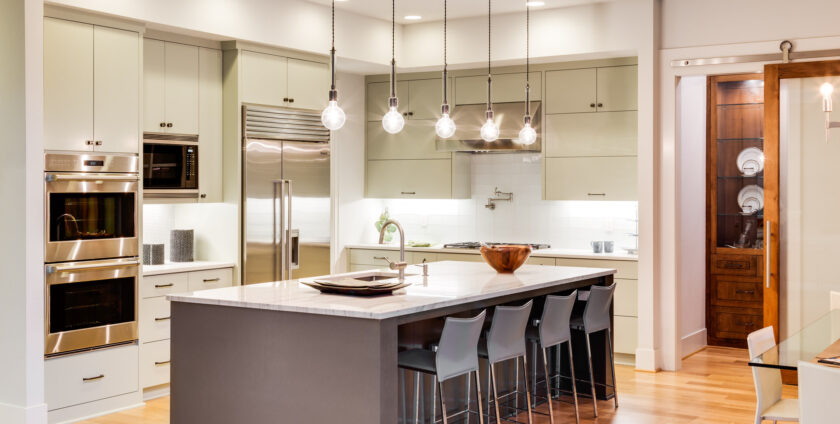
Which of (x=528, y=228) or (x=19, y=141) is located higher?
(x=19, y=141)

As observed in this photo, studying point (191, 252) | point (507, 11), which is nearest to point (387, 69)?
point (507, 11)

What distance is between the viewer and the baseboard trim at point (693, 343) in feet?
25.1

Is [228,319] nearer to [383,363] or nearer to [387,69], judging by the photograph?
[383,363]

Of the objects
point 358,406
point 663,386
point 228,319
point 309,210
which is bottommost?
point 663,386

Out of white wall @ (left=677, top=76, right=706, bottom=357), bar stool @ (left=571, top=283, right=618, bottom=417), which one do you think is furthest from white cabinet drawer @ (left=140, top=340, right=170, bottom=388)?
white wall @ (left=677, top=76, right=706, bottom=357)

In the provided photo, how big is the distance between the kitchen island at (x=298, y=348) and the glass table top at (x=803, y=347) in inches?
Answer: 57.3

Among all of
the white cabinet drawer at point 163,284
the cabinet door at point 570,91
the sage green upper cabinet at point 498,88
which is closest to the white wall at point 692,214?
the cabinet door at point 570,91

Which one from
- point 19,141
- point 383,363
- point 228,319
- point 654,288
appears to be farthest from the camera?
point 654,288

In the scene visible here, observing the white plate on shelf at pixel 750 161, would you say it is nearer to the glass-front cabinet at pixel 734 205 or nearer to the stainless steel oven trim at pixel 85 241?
the glass-front cabinet at pixel 734 205

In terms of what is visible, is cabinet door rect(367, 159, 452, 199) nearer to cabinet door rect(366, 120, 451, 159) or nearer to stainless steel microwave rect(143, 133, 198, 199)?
cabinet door rect(366, 120, 451, 159)

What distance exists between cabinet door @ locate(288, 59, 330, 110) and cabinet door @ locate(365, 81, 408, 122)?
3.84 ft

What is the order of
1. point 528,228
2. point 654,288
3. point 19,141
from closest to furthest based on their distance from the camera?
point 19,141 < point 654,288 < point 528,228

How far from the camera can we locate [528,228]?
8.28 metres

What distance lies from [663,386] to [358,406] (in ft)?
11.0
